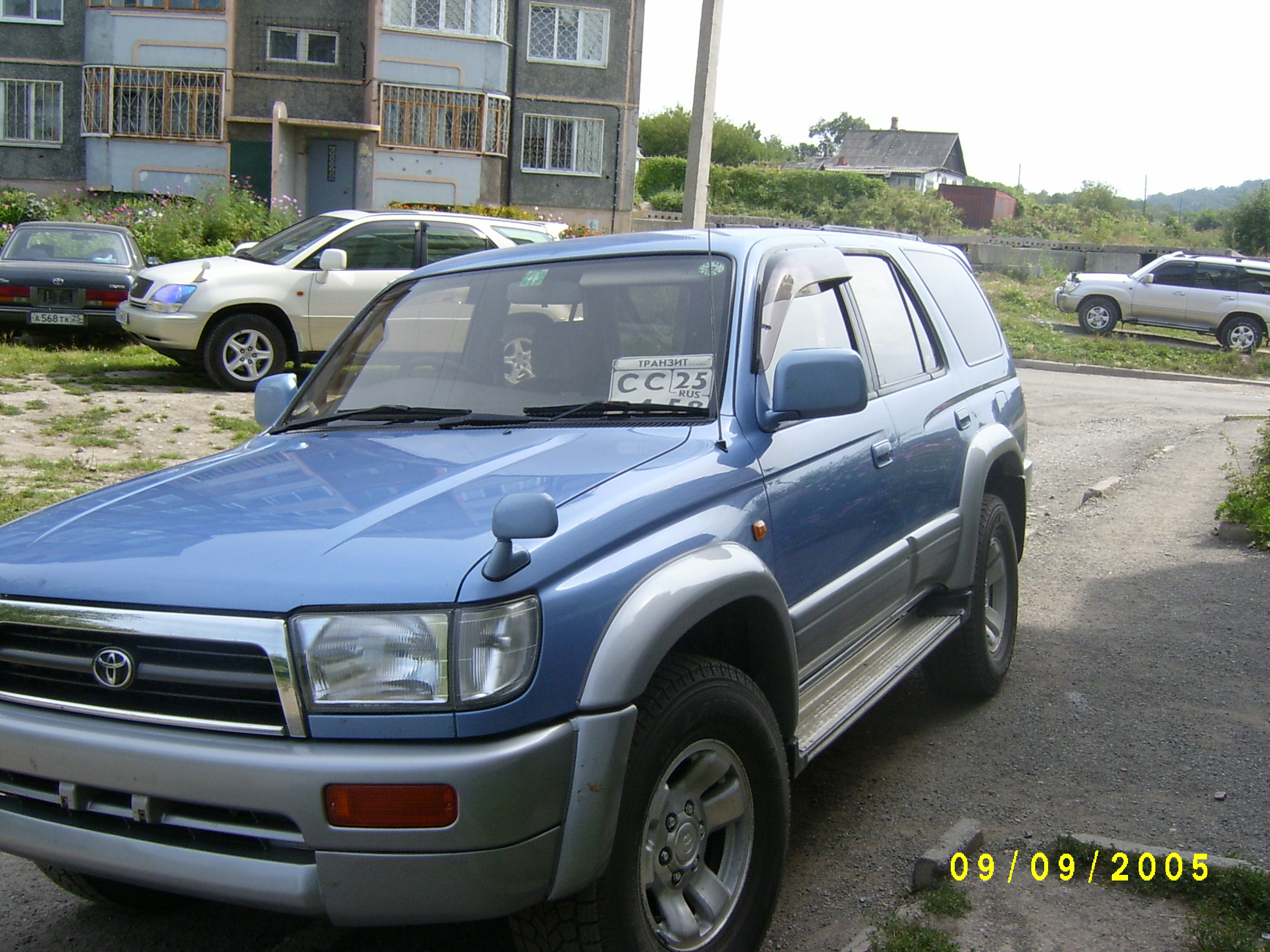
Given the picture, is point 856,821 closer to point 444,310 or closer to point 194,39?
point 444,310

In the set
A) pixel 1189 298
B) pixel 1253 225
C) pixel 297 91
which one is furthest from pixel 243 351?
pixel 1253 225

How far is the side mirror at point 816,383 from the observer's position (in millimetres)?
3062

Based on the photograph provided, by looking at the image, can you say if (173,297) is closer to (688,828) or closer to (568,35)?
(688,828)

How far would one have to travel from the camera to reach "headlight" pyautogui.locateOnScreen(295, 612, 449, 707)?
7.15 ft

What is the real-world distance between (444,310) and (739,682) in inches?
69.5

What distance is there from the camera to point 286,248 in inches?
474

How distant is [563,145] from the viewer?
3127 centimetres

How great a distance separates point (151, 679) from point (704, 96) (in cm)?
704

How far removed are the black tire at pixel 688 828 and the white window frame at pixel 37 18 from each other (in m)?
32.2

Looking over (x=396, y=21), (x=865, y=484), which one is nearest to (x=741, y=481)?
(x=865, y=484)

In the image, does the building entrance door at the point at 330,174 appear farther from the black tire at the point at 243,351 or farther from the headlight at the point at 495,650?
the headlight at the point at 495,650

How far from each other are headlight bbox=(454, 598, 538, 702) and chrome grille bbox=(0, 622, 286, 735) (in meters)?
0.35

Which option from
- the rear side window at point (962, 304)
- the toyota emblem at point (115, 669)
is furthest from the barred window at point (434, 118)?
the toyota emblem at point (115, 669)
